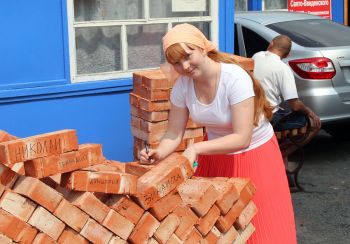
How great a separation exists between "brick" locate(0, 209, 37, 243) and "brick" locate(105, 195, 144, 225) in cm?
32

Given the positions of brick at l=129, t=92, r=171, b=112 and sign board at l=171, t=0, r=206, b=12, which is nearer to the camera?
brick at l=129, t=92, r=171, b=112

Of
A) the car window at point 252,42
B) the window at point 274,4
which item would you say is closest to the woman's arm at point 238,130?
the car window at point 252,42

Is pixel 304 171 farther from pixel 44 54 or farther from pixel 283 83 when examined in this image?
pixel 44 54

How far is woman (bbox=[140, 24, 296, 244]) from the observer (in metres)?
3.09

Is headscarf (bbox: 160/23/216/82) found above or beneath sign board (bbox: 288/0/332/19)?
beneath

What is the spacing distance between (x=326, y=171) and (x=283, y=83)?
145cm

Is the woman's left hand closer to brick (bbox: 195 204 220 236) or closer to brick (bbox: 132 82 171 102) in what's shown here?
brick (bbox: 195 204 220 236)

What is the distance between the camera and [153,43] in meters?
7.04

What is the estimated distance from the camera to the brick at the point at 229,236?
2939 mm

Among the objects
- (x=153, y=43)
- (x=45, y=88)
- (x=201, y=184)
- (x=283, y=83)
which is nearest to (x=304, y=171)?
(x=283, y=83)

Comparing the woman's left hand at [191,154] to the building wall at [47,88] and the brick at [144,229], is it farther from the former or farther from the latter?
the building wall at [47,88]

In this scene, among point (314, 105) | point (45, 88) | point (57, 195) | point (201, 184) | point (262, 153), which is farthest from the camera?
point (314, 105)

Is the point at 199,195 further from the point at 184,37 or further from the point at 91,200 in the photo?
the point at 184,37

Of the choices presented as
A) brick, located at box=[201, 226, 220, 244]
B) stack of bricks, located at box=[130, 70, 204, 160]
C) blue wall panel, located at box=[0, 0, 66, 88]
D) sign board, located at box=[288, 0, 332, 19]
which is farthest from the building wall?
sign board, located at box=[288, 0, 332, 19]
